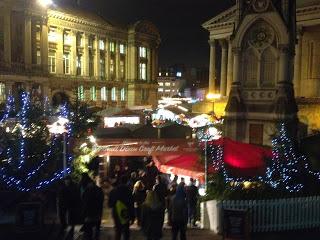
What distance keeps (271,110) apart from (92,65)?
55.2 m

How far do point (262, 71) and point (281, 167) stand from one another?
7.72 meters

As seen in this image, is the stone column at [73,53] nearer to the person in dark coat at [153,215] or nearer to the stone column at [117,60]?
the stone column at [117,60]

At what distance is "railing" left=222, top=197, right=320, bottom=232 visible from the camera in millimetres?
12547

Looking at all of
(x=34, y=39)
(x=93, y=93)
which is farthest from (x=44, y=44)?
(x=93, y=93)

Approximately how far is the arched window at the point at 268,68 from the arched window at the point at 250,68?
13.6 inches

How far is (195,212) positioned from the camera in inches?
554

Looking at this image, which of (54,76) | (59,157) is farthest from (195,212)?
(54,76)

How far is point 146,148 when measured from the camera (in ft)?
58.9

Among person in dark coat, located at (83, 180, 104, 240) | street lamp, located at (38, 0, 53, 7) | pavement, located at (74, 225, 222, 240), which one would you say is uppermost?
street lamp, located at (38, 0, 53, 7)

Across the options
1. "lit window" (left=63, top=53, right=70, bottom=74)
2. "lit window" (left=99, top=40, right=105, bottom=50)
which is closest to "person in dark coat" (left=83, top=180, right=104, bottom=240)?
"lit window" (left=63, top=53, right=70, bottom=74)

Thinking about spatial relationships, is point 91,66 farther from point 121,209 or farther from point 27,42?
point 121,209

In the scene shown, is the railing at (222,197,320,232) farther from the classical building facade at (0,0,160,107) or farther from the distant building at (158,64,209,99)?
the distant building at (158,64,209,99)

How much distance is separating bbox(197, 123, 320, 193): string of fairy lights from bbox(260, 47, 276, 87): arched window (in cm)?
623

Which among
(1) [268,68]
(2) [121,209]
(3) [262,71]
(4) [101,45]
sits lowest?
(2) [121,209]
